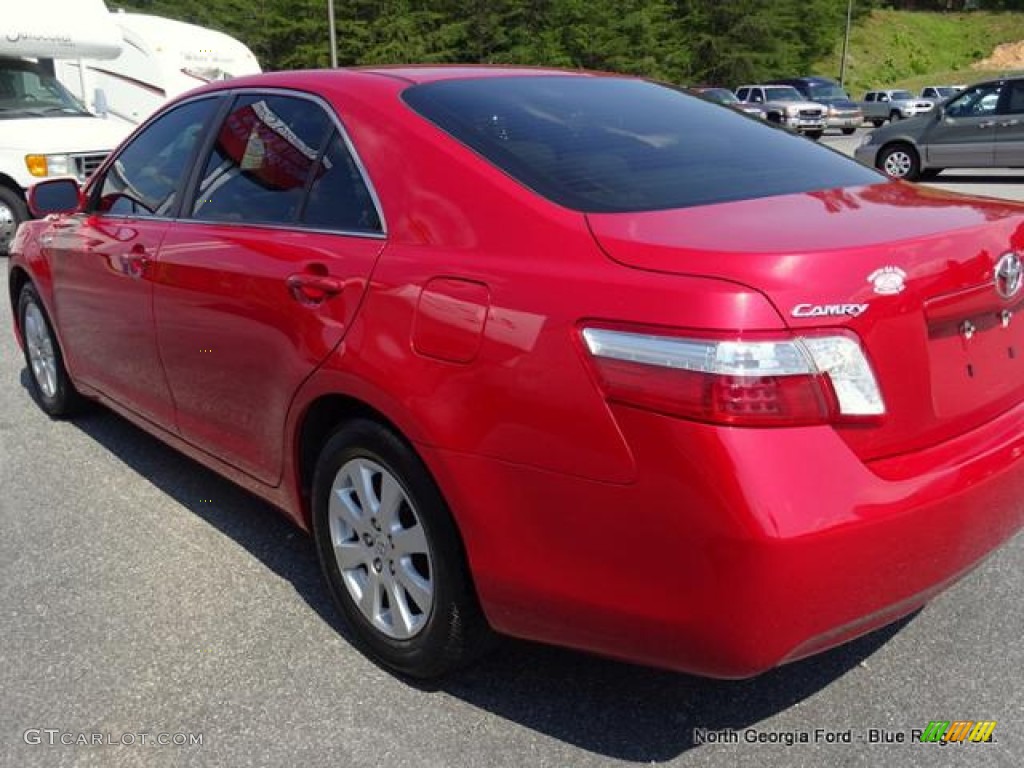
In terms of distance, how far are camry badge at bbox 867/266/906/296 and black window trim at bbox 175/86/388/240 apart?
125cm

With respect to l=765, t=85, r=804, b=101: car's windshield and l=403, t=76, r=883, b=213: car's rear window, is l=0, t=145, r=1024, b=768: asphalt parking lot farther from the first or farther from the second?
l=765, t=85, r=804, b=101: car's windshield

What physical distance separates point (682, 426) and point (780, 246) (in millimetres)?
462

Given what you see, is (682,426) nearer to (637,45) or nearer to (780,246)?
(780,246)

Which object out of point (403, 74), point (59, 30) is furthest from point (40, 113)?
point (403, 74)

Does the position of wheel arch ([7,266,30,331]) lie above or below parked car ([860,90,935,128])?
above

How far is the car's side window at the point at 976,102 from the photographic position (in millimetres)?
15836

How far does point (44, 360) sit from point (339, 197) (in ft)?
9.68

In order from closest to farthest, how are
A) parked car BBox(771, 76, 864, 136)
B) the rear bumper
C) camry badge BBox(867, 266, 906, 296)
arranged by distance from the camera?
the rear bumper < camry badge BBox(867, 266, 906, 296) < parked car BBox(771, 76, 864, 136)

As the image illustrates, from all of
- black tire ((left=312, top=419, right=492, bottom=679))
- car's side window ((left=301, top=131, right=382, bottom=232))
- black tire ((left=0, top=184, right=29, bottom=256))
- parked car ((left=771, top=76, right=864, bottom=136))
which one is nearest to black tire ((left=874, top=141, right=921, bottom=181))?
black tire ((left=0, top=184, right=29, bottom=256))

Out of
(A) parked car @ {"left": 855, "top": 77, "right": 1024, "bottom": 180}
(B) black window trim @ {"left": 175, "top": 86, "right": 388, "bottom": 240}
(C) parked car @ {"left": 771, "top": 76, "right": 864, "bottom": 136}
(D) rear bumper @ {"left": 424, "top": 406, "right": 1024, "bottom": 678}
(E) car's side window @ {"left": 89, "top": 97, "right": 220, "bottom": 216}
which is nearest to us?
(D) rear bumper @ {"left": 424, "top": 406, "right": 1024, "bottom": 678}

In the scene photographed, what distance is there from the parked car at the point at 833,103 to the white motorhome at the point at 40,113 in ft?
94.2

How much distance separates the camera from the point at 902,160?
54.8ft

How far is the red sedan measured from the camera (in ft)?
6.75

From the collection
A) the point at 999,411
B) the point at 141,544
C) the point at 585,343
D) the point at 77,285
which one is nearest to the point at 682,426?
the point at 585,343
